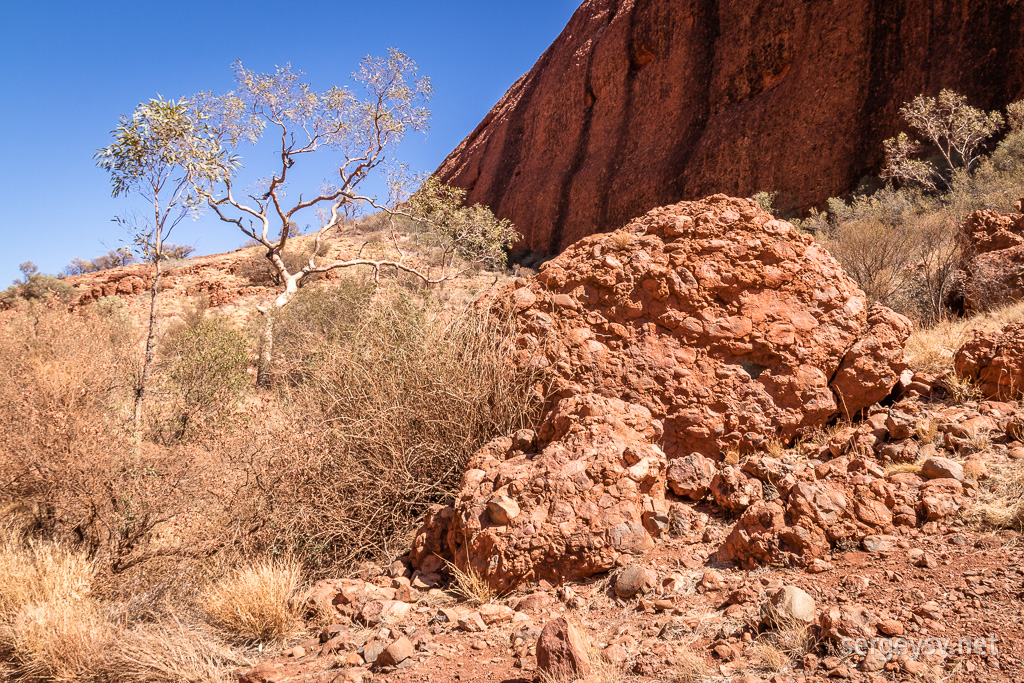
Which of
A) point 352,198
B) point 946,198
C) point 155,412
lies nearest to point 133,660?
point 155,412

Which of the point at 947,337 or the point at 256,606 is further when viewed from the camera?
the point at 947,337

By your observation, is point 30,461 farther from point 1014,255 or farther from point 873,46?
point 873,46

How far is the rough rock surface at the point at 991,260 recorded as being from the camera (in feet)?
17.7

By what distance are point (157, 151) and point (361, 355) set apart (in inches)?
253

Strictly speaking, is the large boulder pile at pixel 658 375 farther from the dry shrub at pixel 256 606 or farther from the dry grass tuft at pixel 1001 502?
the dry grass tuft at pixel 1001 502

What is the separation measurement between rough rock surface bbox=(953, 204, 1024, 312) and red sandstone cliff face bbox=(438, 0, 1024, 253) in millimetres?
8084

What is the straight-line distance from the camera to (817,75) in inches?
579

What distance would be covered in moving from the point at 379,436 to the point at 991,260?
6266 millimetres

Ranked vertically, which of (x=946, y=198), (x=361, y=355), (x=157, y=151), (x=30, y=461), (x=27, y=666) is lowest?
(x=27, y=666)

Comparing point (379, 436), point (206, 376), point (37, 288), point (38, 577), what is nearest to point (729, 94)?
point (206, 376)

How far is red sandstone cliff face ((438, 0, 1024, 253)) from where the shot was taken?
12594 millimetres

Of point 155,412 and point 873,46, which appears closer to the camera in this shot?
point 155,412

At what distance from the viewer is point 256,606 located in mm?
2678

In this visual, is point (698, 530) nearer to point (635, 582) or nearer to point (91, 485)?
point (635, 582)
